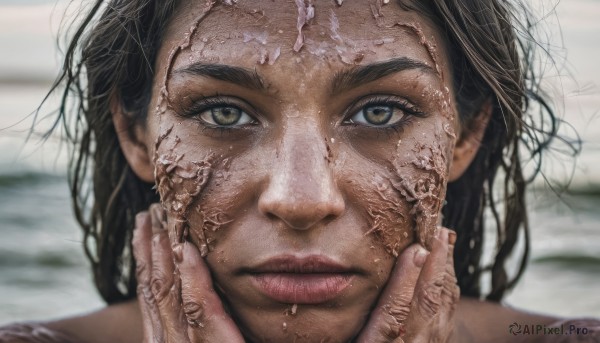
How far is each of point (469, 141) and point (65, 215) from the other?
5004 millimetres

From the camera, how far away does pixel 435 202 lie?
346 cm

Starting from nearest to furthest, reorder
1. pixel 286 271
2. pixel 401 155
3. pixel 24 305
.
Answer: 1. pixel 286 271
2. pixel 401 155
3. pixel 24 305

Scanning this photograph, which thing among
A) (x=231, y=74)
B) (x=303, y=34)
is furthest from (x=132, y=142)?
(x=303, y=34)

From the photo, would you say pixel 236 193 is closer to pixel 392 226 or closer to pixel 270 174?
pixel 270 174

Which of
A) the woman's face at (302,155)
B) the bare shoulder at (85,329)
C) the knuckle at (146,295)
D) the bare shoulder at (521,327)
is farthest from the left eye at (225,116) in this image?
the bare shoulder at (521,327)

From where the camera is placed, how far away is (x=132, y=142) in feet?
13.0

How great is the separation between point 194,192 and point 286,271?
45cm

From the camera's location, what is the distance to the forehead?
325 cm

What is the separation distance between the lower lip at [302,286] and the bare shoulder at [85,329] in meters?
1.27

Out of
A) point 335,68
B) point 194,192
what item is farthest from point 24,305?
point 335,68

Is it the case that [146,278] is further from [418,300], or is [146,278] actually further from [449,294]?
[449,294]

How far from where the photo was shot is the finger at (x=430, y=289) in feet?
11.6

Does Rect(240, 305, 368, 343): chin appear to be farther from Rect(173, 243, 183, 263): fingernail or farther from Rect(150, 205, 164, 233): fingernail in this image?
Rect(150, 205, 164, 233): fingernail

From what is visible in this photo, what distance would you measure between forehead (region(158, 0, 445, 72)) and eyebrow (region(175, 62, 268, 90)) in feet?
0.07
